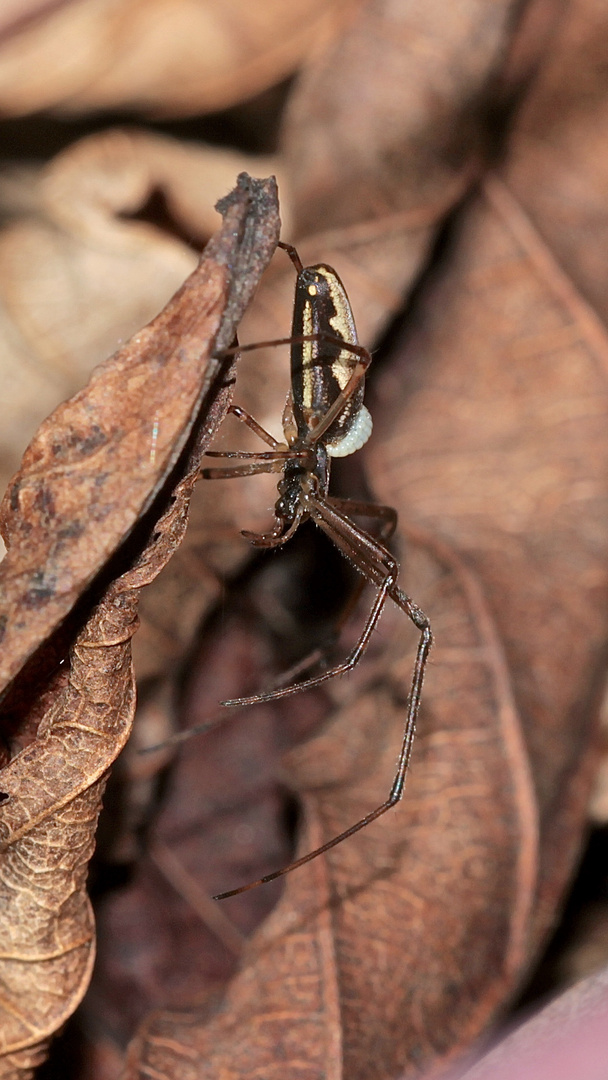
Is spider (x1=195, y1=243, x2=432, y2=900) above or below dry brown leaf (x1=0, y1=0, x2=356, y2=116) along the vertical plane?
below

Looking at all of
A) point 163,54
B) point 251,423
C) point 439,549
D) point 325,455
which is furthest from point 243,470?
point 163,54

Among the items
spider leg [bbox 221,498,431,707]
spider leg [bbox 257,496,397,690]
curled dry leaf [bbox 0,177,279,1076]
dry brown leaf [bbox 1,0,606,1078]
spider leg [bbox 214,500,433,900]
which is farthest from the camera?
spider leg [bbox 257,496,397,690]

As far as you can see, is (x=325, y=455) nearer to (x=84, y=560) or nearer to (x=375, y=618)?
(x=375, y=618)

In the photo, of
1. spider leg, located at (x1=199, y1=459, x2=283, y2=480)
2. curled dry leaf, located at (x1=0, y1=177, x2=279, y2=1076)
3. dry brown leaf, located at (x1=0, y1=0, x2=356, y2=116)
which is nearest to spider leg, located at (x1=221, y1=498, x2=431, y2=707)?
spider leg, located at (x1=199, y1=459, x2=283, y2=480)

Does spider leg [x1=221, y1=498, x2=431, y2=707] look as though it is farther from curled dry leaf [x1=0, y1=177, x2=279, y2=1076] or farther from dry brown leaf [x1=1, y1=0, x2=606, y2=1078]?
curled dry leaf [x1=0, y1=177, x2=279, y2=1076]

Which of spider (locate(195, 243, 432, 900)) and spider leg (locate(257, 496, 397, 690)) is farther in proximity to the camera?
spider leg (locate(257, 496, 397, 690))

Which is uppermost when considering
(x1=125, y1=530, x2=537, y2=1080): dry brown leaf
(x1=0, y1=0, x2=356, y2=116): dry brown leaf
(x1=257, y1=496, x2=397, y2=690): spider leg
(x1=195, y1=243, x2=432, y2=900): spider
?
(x1=0, y1=0, x2=356, y2=116): dry brown leaf

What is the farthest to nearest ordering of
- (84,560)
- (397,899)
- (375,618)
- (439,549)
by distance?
1. (439,549)
2. (375,618)
3. (397,899)
4. (84,560)
